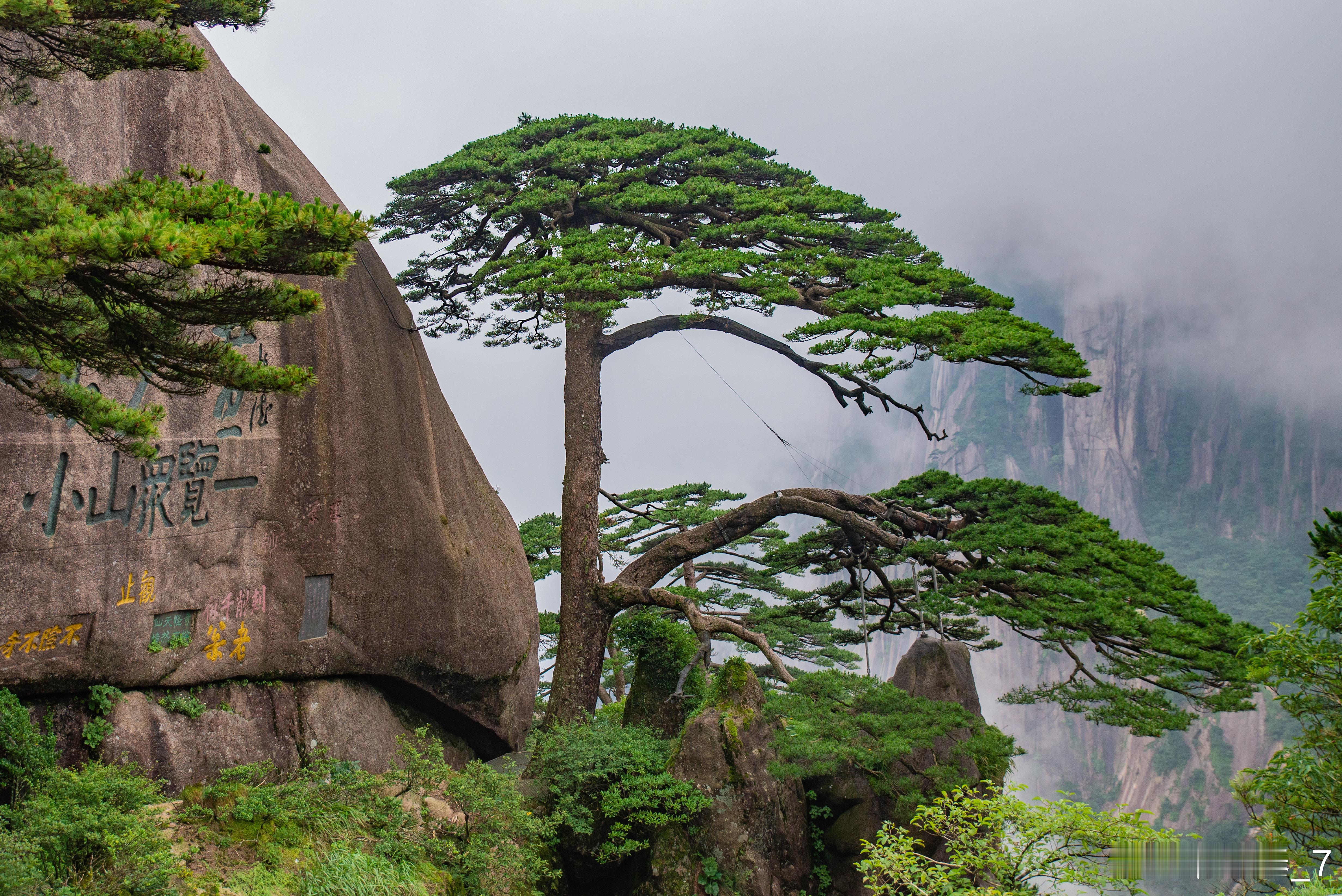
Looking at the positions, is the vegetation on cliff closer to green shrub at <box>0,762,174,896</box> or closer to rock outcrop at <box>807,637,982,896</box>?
rock outcrop at <box>807,637,982,896</box>

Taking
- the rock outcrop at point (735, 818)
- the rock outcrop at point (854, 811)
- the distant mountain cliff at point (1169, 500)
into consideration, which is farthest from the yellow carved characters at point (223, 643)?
the distant mountain cliff at point (1169, 500)

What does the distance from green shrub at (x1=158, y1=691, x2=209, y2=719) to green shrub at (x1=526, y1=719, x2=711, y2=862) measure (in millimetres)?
2576

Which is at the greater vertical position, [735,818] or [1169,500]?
[1169,500]

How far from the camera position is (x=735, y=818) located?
22.6 feet

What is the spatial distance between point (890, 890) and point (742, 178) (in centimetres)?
699

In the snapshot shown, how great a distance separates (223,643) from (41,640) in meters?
1.10

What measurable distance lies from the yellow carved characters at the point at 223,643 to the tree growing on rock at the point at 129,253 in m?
2.41

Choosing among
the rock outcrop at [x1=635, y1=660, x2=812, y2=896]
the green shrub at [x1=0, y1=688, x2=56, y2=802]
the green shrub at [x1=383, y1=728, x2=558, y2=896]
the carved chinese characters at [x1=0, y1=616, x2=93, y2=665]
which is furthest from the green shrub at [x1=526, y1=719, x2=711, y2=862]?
the carved chinese characters at [x1=0, y1=616, x2=93, y2=665]

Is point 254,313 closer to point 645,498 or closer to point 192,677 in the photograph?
point 192,677

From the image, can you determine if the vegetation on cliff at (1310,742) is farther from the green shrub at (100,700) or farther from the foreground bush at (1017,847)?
the green shrub at (100,700)

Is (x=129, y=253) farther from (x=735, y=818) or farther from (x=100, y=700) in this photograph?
(x=735, y=818)

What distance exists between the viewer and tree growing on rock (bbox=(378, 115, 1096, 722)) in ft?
24.6

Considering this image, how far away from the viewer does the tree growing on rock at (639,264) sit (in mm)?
7488

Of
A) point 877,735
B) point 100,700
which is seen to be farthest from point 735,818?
point 100,700
